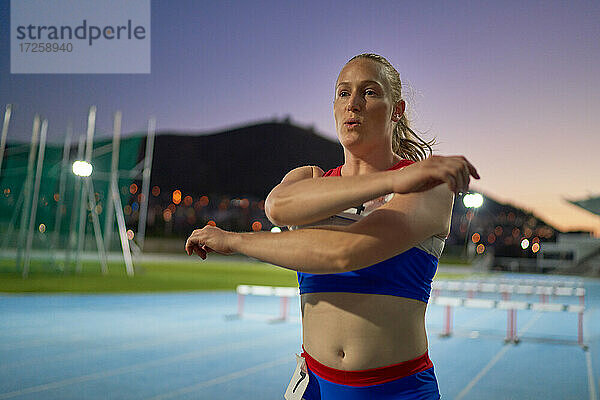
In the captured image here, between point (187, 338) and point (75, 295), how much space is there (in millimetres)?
7538

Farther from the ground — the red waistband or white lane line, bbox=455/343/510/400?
the red waistband

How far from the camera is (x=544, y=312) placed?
18281 mm

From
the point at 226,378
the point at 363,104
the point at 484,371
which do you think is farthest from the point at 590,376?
the point at 363,104

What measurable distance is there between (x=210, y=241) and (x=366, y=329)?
0.48m

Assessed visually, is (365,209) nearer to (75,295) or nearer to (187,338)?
(187,338)

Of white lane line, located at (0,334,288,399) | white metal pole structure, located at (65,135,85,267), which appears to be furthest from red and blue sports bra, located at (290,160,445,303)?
white metal pole structure, located at (65,135,85,267)

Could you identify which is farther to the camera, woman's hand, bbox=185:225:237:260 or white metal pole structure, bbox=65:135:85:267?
white metal pole structure, bbox=65:135:85:267

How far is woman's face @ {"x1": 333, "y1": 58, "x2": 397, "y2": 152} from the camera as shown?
1658mm

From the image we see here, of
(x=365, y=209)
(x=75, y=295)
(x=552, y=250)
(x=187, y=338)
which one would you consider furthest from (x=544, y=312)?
(x=552, y=250)

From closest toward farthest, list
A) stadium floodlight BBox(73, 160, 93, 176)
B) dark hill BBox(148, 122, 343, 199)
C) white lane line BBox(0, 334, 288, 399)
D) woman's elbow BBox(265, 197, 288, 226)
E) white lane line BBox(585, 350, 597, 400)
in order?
woman's elbow BBox(265, 197, 288, 226)
white lane line BBox(0, 334, 288, 399)
white lane line BBox(585, 350, 597, 400)
stadium floodlight BBox(73, 160, 93, 176)
dark hill BBox(148, 122, 343, 199)

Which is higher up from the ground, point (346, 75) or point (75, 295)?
point (346, 75)

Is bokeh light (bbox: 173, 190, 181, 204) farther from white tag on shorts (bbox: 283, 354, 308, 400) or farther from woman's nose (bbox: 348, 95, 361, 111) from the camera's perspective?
woman's nose (bbox: 348, 95, 361, 111)

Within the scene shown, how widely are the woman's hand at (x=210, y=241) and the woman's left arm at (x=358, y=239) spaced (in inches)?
1.4

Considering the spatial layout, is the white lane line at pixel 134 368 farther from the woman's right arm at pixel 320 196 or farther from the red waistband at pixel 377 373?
the woman's right arm at pixel 320 196
